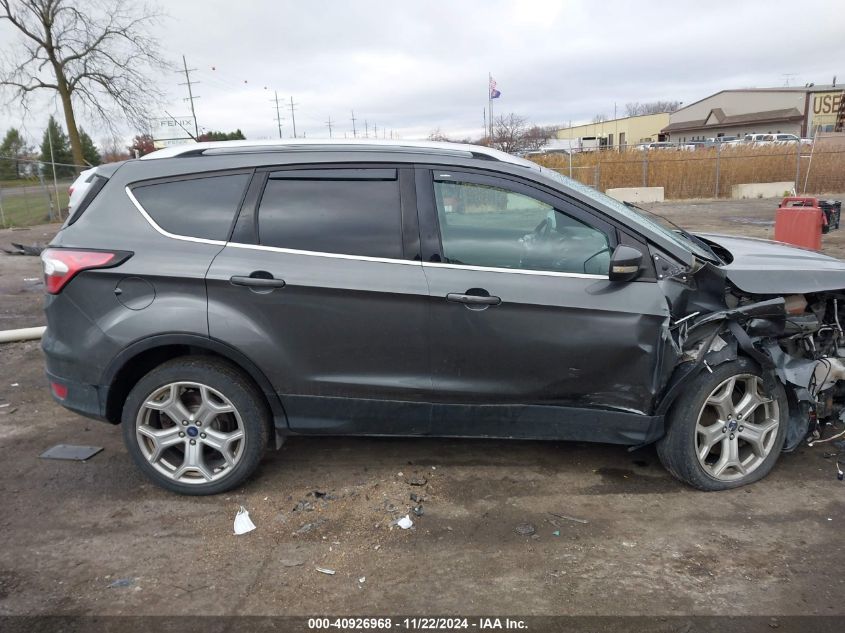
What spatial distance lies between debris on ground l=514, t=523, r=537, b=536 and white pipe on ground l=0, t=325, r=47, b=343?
5.71 metres

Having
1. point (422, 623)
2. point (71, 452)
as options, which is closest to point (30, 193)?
point (71, 452)

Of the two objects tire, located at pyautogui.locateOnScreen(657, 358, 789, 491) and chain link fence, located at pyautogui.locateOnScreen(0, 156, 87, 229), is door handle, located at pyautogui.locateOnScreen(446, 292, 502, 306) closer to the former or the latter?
tire, located at pyautogui.locateOnScreen(657, 358, 789, 491)

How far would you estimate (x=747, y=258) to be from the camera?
152 inches

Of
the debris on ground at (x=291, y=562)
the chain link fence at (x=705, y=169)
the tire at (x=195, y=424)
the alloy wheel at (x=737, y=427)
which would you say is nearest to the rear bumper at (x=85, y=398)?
the tire at (x=195, y=424)

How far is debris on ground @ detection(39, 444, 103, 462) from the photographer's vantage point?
413cm

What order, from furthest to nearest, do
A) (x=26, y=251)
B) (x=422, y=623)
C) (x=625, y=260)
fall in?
(x=26, y=251)
(x=625, y=260)
(x=422, y=623)

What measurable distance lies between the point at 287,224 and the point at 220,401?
3.43 ft

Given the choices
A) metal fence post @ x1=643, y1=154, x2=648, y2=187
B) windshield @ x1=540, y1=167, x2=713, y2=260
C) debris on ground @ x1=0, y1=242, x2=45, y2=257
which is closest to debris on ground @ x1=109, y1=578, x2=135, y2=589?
windshield @ x1=540, y1=167, x2=713, y2=260

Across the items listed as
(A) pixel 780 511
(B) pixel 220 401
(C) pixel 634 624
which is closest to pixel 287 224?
(B) pixel 220 401

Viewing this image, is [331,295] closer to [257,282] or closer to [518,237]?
[257,282]

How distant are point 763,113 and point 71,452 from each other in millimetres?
72793

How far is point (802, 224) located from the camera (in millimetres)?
8750

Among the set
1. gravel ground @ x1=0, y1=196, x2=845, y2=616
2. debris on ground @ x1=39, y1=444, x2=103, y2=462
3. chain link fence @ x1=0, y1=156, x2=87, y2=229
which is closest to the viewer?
gravel ground @ x1=0, y1=196, x2=845, y2=616

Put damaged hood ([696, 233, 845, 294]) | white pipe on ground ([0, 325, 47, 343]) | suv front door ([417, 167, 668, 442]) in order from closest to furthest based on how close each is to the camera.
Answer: suv front door ([417, 167, 668, 442])
damaged hood ([696, 233, 845, 294])
white pipe on ground ([0, 325, 47, 343])
